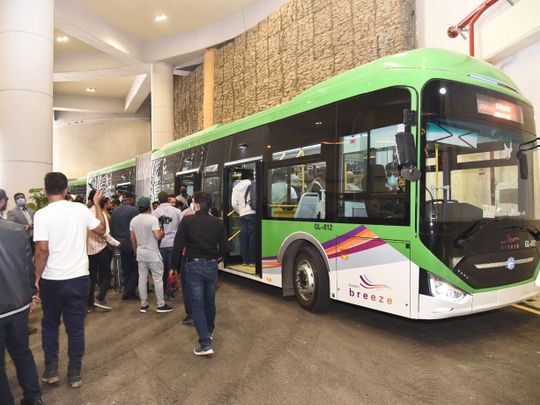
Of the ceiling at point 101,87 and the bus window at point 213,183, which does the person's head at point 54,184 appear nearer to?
the bus window at point 213,183

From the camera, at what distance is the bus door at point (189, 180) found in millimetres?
9609

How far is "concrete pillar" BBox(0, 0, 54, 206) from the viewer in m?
10.1

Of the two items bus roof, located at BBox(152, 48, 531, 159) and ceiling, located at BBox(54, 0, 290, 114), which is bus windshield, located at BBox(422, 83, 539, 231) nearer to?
bus roof, located at BBox(152, 48, 531, 159)

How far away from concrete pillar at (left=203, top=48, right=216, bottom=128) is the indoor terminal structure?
9472mm

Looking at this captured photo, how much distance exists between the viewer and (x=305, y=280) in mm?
6219

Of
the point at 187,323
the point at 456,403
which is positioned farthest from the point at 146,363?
the point at 456,403

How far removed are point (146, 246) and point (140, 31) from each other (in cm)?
1572

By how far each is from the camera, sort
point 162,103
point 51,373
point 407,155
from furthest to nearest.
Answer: point 162,103 < point 407,155 < point 51,373

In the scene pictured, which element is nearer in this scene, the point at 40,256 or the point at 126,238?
the point at 40,256

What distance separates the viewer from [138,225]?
244 inches

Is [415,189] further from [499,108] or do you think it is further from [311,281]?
[311,281]

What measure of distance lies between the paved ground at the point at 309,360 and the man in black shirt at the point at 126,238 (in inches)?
41.2

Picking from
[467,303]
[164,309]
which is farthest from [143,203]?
[467,303]

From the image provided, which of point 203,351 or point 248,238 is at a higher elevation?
point 248,238
